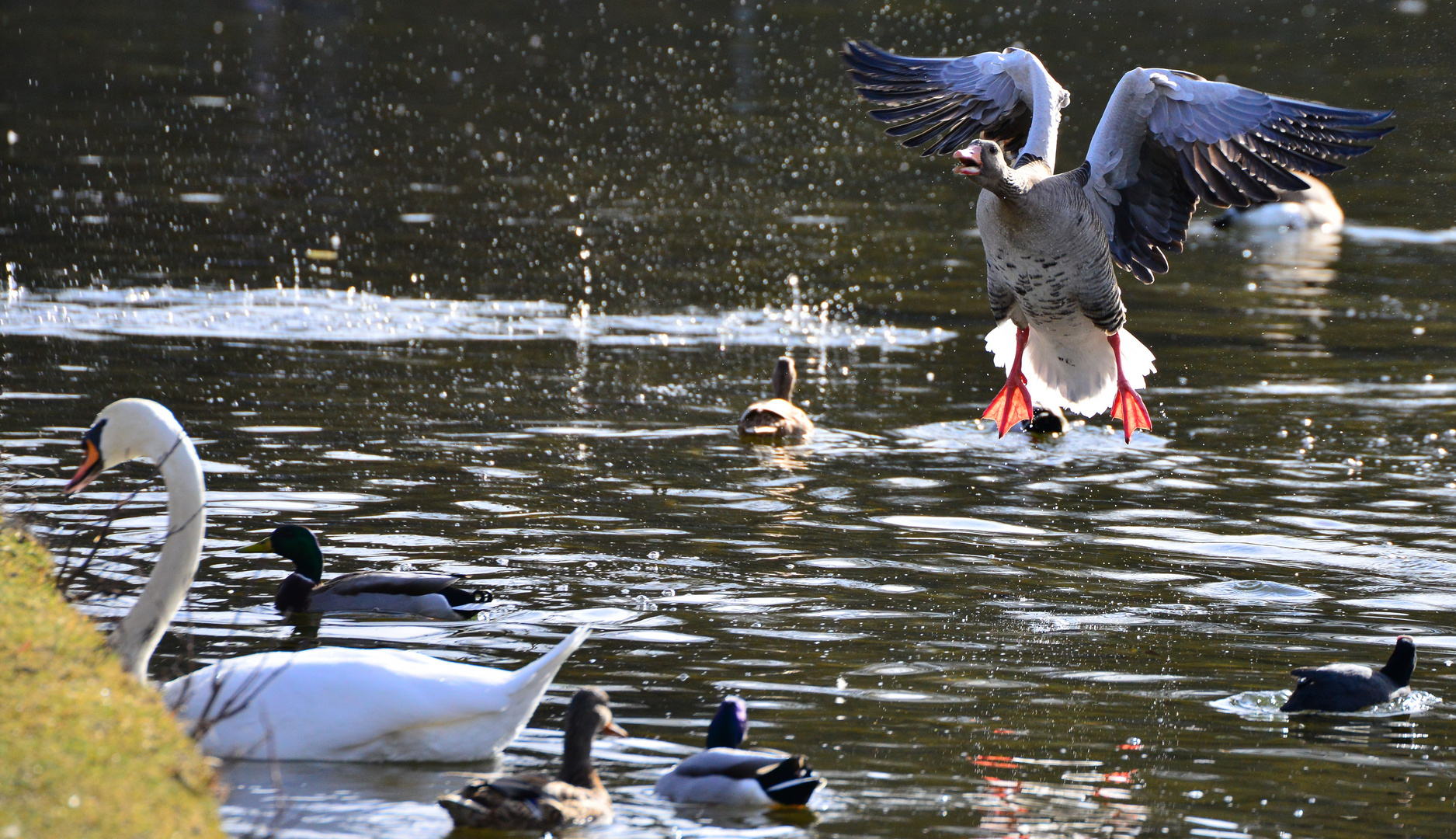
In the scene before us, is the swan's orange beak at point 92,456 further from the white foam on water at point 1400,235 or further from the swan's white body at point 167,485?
the white foam on water at point 1400,235

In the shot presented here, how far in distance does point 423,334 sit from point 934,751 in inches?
439

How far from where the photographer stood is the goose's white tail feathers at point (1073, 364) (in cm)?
1375

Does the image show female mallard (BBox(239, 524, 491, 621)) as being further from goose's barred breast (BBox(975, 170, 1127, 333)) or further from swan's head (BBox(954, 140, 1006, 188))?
goose's barred breast (BBox(975, 170, 1127, 333))

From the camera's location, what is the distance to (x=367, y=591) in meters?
10.3

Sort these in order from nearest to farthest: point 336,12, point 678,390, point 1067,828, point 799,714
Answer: point 1067,828 → point 799,714 → point 678,390 → point 336,12

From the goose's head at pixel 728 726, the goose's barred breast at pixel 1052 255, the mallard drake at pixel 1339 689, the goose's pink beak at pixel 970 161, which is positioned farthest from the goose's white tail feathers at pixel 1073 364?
the goose's head at pixel 728 726

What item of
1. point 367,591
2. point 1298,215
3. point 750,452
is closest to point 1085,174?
point 750,452

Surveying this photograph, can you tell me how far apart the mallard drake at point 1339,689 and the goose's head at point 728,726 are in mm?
2908

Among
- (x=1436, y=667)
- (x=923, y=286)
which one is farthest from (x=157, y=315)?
(x=1436, y=667)

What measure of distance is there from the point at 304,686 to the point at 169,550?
2.75 feet

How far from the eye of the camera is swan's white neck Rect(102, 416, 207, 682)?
7969 mm

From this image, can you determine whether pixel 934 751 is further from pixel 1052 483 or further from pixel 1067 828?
pixel 1052 483

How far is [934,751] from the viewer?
839 centimetres

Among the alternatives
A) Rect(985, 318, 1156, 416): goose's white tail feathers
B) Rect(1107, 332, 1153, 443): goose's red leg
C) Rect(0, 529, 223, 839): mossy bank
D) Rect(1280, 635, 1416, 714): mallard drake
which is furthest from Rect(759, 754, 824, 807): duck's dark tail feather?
Rect(985, 318, 1156, 416): goose's white tail feathers
